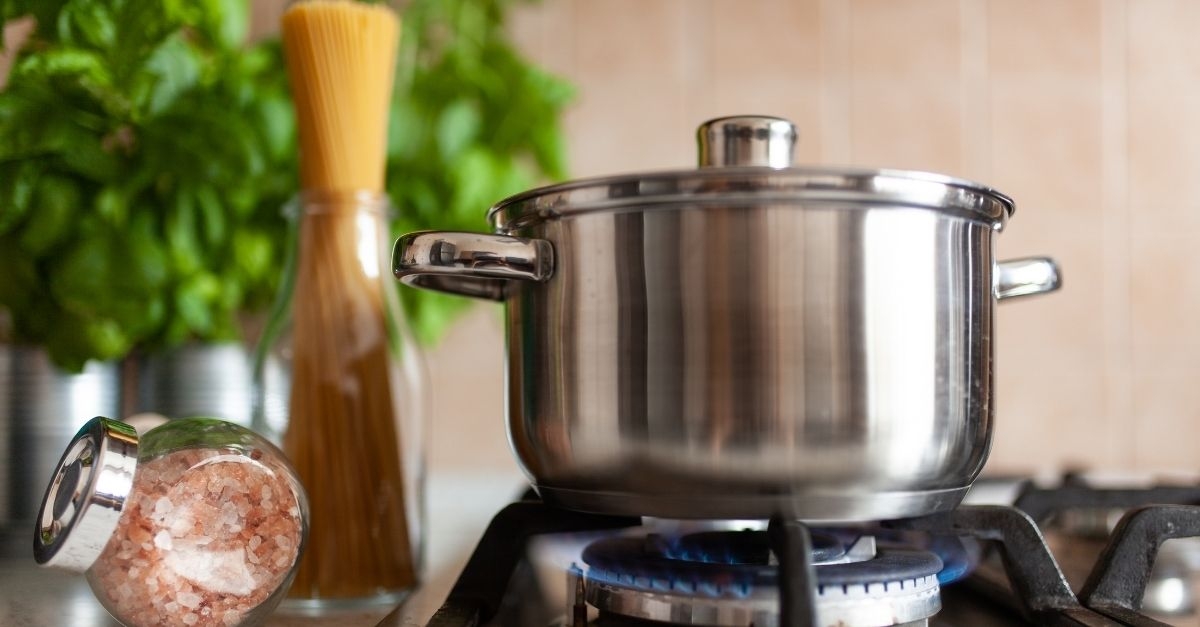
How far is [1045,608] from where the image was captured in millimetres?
439

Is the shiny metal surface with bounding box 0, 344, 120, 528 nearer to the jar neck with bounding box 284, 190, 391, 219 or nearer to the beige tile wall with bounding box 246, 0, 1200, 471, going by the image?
the jar neck with bounding box 284, 190, 391, 219

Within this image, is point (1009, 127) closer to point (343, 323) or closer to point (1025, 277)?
point (1025, 277)

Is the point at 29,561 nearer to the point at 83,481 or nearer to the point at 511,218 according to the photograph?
the point at 83,481

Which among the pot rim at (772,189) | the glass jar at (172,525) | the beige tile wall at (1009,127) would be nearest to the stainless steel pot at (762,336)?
the pot rim at (772,189)

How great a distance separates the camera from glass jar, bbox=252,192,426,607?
55 centimetres

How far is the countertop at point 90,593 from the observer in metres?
0.50

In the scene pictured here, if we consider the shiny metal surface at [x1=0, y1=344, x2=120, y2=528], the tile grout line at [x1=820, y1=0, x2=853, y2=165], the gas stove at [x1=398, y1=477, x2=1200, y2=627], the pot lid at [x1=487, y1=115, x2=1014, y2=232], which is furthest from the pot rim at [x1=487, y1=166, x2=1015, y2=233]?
the tile grout line at [x1=820, y1=0, x2=853, y2=165]

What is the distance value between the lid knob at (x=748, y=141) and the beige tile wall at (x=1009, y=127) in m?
0.56

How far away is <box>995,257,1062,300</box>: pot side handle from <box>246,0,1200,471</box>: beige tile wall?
51cm

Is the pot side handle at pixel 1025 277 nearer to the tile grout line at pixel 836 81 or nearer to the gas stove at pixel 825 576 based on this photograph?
the gas stove at pixel 825 576

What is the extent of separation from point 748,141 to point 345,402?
29cm

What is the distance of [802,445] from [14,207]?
558mm

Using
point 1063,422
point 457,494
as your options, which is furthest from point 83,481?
point 1063,422

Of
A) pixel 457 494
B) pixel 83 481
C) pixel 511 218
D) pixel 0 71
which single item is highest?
pixel 0 71
